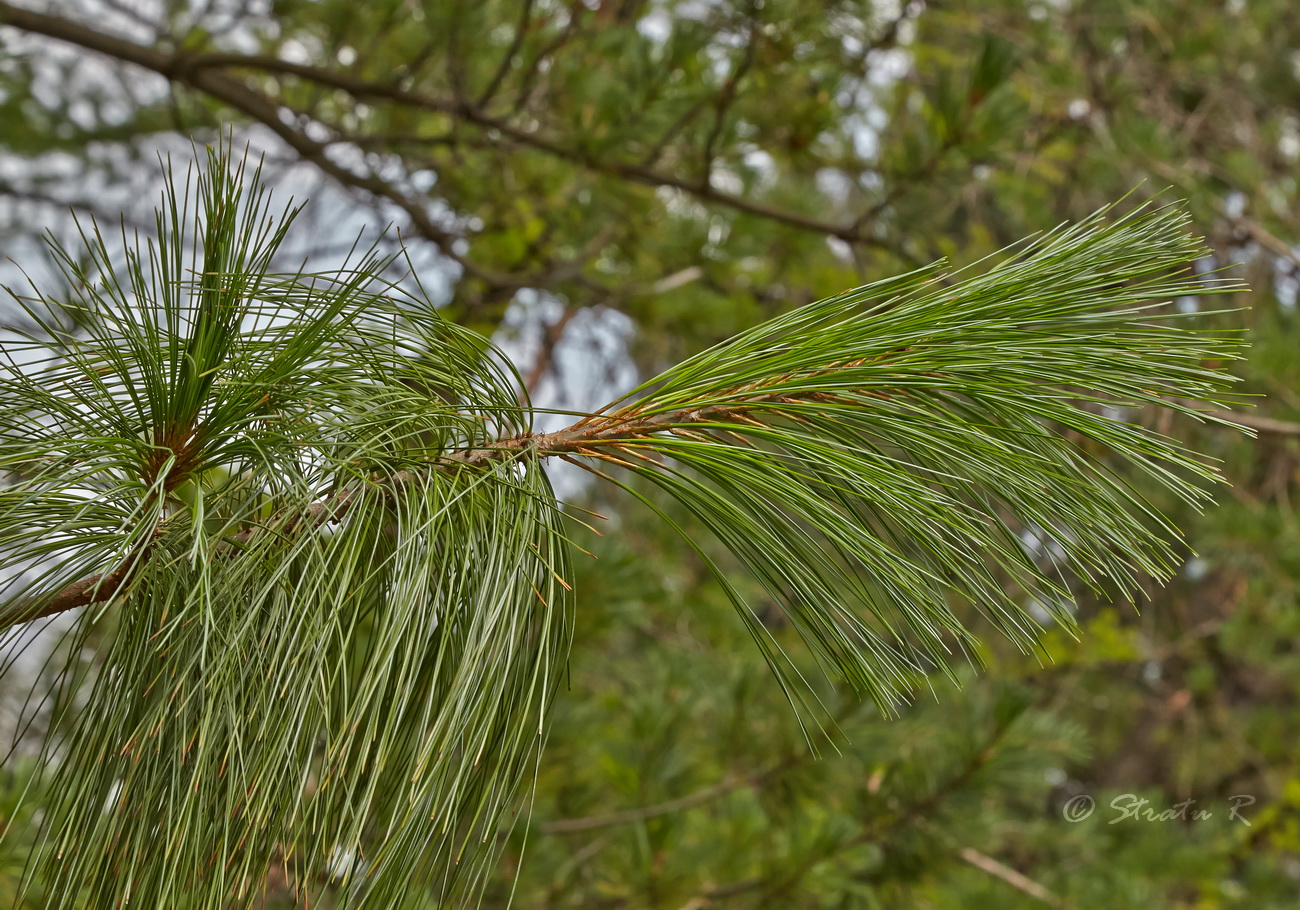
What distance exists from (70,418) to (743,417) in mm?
346

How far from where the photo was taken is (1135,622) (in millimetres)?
3869

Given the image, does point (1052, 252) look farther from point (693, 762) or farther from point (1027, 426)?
point (693, 762)

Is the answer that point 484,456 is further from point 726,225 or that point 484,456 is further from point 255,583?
point 726,225

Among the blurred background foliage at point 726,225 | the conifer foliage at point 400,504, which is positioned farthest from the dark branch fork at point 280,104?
the conifer foliage at point 400,504

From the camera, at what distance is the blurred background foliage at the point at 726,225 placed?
1.40 meters

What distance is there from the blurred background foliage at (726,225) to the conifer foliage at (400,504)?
0.30m

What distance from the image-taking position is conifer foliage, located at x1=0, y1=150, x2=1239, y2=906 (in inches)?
16.9

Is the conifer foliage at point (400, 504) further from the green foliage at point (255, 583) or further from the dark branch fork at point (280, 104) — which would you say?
the dark branch fork at point (280, 104)

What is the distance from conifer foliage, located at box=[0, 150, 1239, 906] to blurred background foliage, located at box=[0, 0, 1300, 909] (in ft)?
0.99

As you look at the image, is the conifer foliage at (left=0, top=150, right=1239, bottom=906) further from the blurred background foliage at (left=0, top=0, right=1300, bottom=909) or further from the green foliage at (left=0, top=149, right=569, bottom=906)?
the blurred background foliage at (left=0, top=0, right=1300, bottom=909)

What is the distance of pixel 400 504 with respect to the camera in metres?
0.49

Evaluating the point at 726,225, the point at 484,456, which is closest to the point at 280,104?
the point at 726,225

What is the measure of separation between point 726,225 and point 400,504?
161cm

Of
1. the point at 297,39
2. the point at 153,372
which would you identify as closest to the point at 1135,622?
the point at 297,39
